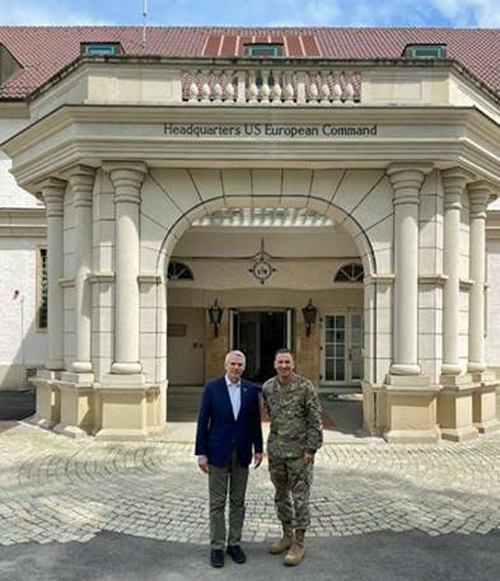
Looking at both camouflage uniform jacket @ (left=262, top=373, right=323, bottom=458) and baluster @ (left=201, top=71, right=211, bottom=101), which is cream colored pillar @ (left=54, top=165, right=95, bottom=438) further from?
camouflage uniform jacket @ (left=262, top=373, right=323, bottom=458)

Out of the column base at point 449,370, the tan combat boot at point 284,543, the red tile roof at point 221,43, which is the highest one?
the red tile roof at point 221,43

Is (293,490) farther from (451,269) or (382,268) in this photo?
(451,269)

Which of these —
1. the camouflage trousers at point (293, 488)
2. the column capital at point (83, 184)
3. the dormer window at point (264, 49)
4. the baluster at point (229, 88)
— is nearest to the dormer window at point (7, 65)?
the dormer window at point (264, 49)

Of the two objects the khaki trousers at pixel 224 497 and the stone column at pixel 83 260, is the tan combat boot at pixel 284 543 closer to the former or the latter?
the khaki trousers at pixel 224 497

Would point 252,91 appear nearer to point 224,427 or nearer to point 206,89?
point 206,89

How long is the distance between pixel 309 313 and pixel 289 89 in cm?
755

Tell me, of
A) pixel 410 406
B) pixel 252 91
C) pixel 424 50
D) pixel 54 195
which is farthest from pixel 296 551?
pixel 424 50

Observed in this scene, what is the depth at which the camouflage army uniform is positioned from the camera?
4.32 m

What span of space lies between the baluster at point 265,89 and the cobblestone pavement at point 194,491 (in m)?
5.44

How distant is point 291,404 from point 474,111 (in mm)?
6154

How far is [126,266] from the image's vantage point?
28.2 ft

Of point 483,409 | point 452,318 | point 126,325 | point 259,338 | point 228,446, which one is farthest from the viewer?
point 259,338

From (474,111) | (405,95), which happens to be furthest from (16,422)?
(474,111)

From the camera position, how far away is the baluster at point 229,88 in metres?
8.44
